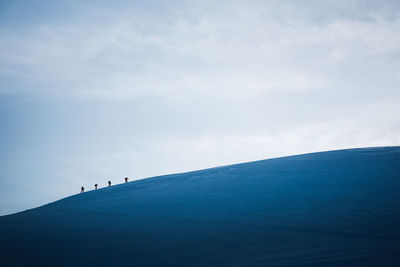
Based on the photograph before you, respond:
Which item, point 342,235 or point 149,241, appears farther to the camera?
point 149,241

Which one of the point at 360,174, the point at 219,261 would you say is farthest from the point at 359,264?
the point at 360,174

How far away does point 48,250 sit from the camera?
24.3 ft

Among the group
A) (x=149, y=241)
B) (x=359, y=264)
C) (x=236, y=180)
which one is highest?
(x=236, y=180)

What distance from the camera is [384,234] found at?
641cm

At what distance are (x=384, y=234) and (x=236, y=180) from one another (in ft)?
26.9

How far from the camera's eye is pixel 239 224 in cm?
849

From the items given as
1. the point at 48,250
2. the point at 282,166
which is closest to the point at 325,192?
the point at 282,166

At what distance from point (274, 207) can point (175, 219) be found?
10.8 feet

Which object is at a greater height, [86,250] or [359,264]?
[86,250]

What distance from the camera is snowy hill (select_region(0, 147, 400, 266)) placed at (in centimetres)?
617

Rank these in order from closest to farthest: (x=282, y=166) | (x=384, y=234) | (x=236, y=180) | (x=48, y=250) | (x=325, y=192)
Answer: (x=384, y=234) → (x=48, y=250) → (x=325, y=192) → (x=236, y=180) → (x=282, y=166)

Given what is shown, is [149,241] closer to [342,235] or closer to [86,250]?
[86,250]

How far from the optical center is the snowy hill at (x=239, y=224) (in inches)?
243

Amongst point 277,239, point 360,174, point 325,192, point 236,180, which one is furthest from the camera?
point 236,180
